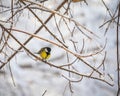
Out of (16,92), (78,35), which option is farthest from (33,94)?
(78,35)

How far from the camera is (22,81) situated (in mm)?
3184

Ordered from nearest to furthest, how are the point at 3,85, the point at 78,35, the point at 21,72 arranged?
the point at 3,85, the point at 78,35, the point at 21,72

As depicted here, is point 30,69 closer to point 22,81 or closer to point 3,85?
point 22,81

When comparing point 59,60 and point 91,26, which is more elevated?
point 91,26

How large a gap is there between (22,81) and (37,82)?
0.21 meters

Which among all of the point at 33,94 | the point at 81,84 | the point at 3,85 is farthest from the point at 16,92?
the point at 81,84

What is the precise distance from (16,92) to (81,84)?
682mm

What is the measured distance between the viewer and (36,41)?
3068 millimetres

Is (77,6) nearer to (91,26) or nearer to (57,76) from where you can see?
(91,26)

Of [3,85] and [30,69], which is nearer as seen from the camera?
[3,85]

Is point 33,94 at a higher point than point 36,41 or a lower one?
lower

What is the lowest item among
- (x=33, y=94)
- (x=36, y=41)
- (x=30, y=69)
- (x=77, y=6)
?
(x=33, y=94)

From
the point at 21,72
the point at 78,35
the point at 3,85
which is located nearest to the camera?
the point at 3,85

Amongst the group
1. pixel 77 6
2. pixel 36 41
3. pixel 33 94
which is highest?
pixel 77 6
